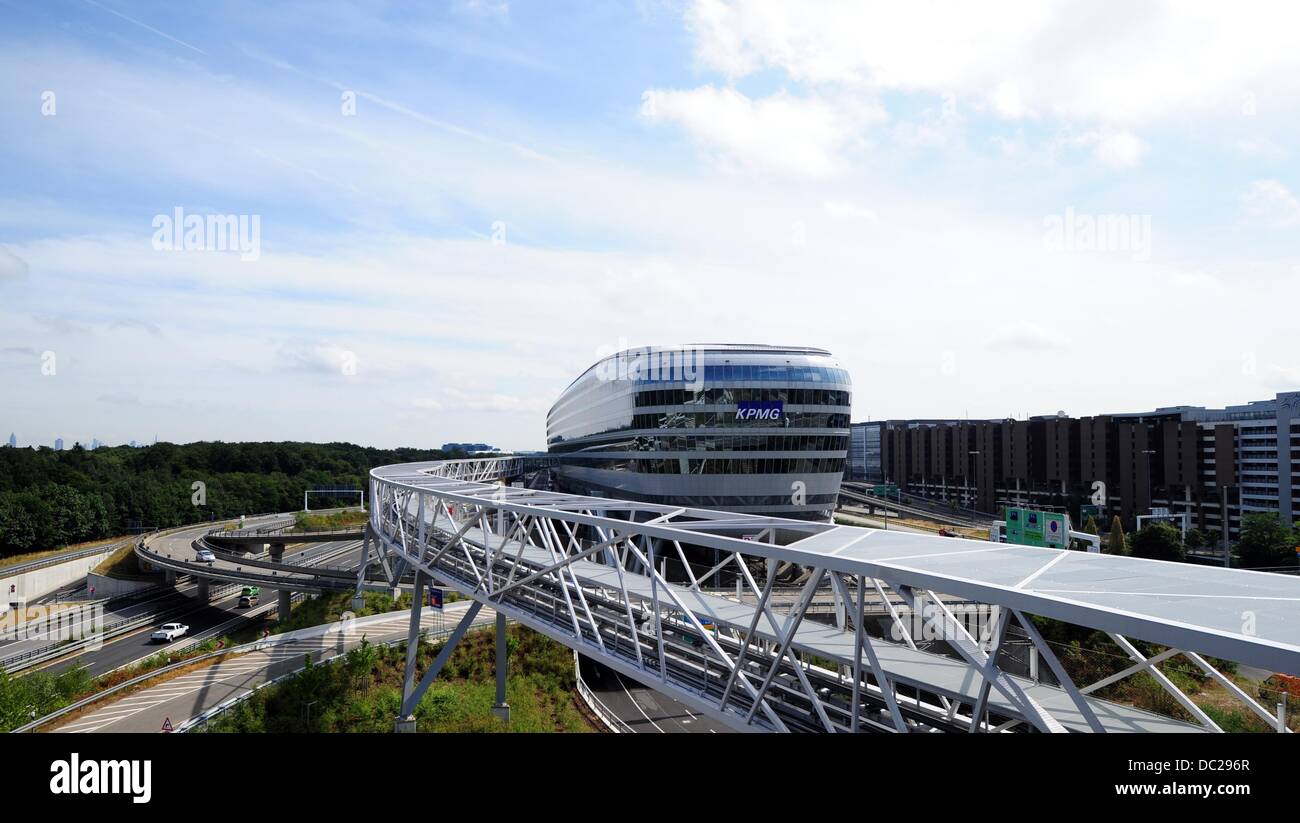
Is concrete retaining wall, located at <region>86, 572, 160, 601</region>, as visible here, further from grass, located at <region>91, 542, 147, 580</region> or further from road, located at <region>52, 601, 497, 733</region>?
road, located at <region>52, 601, 497, 733</region>

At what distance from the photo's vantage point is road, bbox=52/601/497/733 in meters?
23.1

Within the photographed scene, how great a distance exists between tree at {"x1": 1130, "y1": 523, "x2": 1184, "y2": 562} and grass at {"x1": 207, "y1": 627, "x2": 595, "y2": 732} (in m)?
42.3

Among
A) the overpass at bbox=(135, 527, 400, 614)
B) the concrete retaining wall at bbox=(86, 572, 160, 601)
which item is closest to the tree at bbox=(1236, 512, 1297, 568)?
the overpass at bbox=(135, 527, 400, 614)

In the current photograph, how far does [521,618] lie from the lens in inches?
725

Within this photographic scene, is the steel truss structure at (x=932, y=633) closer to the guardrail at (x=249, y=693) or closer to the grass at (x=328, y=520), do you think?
the guardrail at (x=249, y=693)

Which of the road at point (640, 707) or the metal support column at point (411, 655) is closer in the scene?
the metal support column at point (411, 655)

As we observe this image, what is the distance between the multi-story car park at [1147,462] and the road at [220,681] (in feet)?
192

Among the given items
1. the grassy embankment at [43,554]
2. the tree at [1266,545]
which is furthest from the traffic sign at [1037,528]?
the grassy embankment at [43,554]

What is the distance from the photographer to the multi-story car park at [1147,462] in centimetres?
6278

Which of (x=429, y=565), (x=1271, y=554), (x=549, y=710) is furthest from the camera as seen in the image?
(x=1271, y=554)
